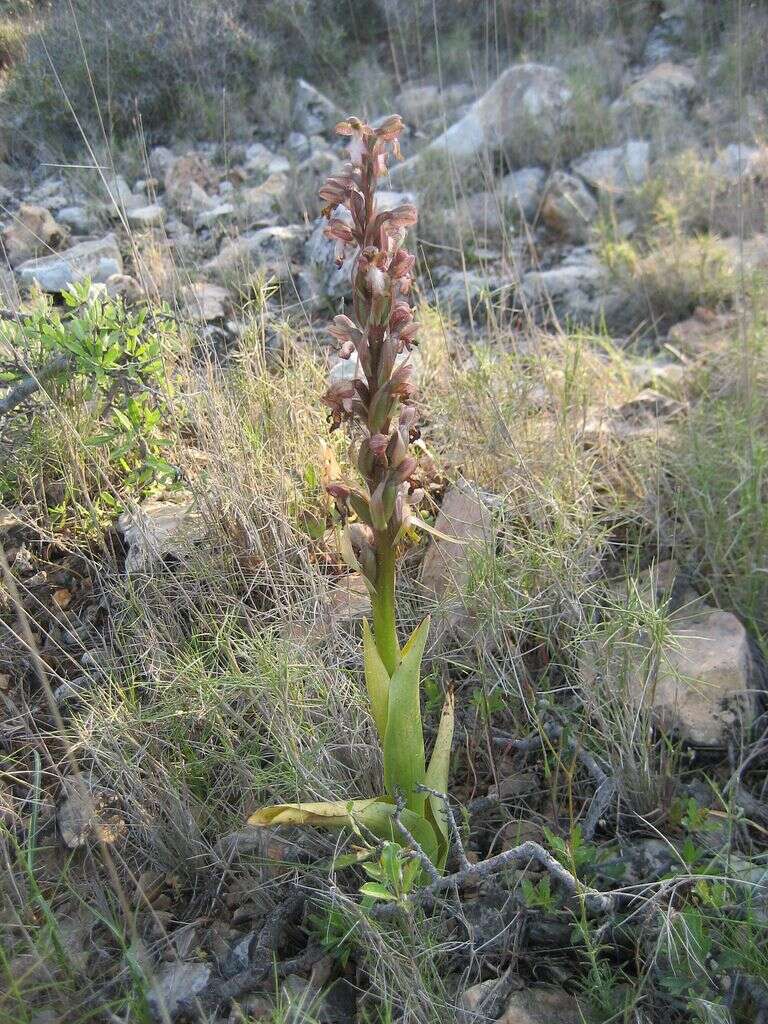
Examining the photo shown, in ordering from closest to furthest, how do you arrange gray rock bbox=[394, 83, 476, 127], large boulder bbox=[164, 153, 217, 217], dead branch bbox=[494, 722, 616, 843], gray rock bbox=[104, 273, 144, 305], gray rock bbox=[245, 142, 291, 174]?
dead branch bbox=[494, 722, 616, 843], gray rock bbox=[104, 273, 144, 305], large boulder bbox=[164, 153, 217, 217], gray rock bbox=[245, 142, 291, 174], gray rock bbox=[394, 83, 476, 127]

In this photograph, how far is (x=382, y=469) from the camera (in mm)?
1535

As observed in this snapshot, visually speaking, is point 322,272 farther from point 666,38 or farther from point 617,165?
point 666,38

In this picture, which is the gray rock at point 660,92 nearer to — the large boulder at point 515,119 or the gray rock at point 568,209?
the large boulder at point 515,119

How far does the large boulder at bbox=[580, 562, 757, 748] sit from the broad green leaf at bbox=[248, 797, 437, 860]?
571mm

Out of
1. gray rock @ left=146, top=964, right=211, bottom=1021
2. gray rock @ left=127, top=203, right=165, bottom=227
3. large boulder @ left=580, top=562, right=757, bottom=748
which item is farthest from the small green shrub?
gray rock @ left=146, top=964, right=211, bottom=1021

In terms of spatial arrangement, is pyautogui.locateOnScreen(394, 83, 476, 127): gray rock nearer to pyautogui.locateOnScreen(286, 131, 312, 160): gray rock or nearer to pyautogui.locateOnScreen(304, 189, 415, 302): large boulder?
pyautogui.locateOnScreen(286, 131, 312, 160): gray rock

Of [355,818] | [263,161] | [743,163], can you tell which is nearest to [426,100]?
[263,161]

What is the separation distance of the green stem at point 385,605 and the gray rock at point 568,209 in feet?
14.3

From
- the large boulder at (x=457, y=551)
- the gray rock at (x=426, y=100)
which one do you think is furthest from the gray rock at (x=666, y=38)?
the large boulder at (x=457, y=551)

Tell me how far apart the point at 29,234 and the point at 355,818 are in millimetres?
4382

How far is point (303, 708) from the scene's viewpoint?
6.08 ft

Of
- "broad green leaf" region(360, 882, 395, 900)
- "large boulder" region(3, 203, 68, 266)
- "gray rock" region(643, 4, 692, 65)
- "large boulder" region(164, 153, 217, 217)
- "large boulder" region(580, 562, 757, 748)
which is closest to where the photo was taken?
"broad green leaf" region(360, 882, 395, 900)

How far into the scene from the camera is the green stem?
1.58 meters

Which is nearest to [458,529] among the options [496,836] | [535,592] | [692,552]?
[535,592]
